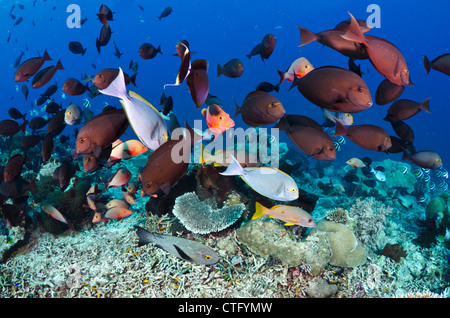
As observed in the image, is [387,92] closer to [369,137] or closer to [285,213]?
[369,137]

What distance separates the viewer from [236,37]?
9144cm

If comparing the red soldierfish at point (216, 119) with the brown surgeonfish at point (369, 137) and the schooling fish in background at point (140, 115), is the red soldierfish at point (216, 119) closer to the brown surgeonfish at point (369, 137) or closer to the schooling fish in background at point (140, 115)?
the schooling fish in background at point (140, 115)

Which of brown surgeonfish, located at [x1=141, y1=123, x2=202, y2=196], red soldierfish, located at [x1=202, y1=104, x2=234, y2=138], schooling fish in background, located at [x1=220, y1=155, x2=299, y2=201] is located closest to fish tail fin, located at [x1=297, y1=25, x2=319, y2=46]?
red soldierfish, located at [x1=202, y1=104, x2=234, y2=138]

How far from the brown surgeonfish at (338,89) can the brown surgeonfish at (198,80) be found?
107cm

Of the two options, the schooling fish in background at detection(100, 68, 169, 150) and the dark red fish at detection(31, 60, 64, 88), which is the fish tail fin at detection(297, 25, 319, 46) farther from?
the dark red fish at detection(31, 60, 64, 88)

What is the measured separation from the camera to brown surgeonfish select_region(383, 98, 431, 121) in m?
2.98

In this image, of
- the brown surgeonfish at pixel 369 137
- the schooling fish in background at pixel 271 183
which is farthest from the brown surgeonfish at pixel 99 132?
the brown surgeonfish at pixel 369 137

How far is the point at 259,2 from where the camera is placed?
71.8m

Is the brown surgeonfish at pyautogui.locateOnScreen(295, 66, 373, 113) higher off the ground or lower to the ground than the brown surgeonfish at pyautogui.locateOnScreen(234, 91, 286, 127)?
higher

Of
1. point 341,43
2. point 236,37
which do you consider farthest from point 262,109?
point 236,37

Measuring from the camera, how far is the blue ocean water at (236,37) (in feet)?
216

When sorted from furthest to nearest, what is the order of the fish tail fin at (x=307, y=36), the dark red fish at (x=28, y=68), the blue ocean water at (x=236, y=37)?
the blue ocean water at (x=236, y=37) < the dark red fish at (x=28, y=68) < the fish tail fin at (x=307, y=36)

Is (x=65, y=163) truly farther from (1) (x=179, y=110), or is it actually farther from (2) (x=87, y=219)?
(1) (x=179, y=110)

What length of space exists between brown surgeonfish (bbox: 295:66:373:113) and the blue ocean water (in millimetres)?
55907
